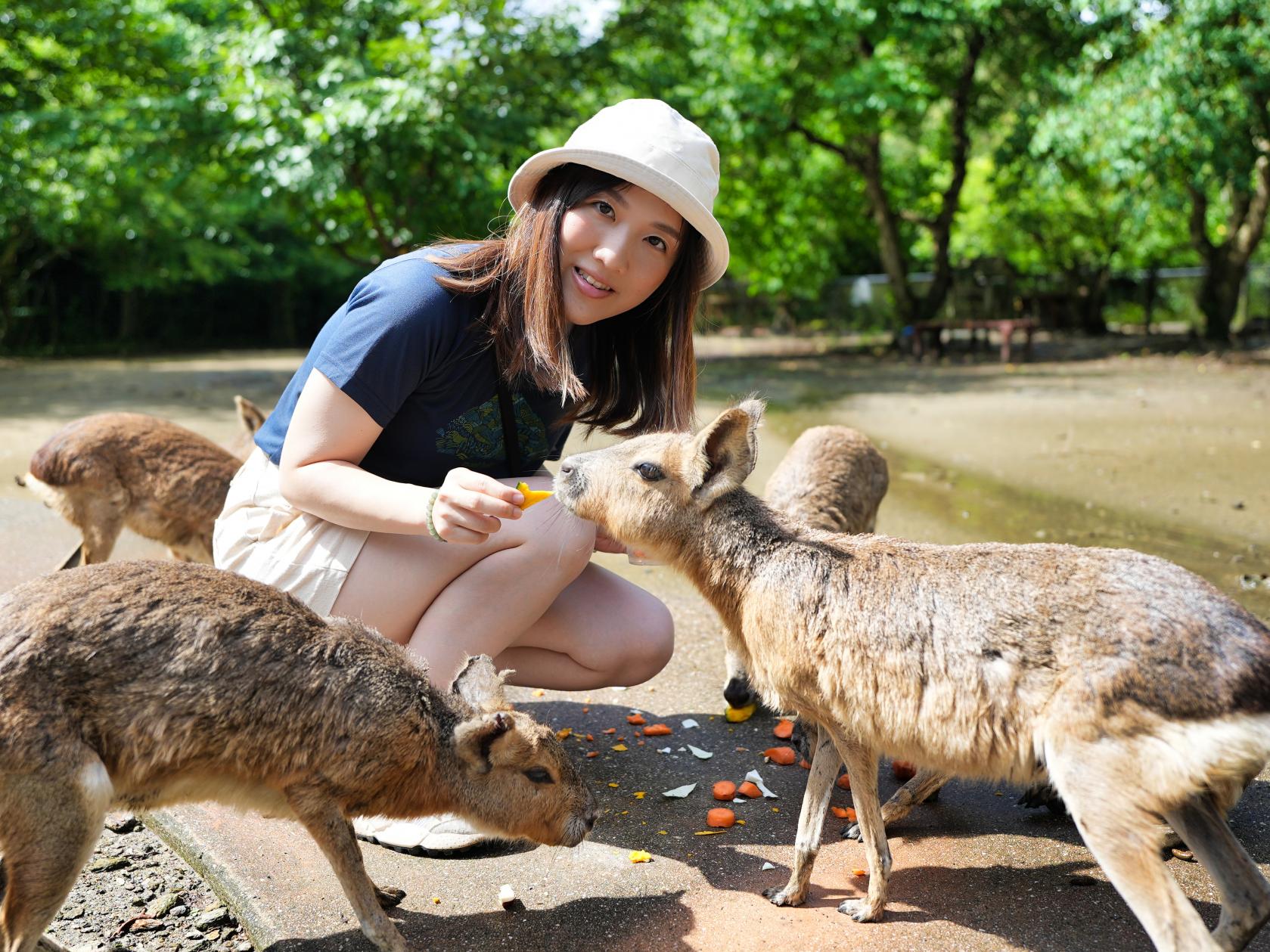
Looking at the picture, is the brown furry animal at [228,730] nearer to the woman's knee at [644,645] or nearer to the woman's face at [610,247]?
the woman's knee at [644,645]

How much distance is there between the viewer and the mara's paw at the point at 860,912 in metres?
2.31

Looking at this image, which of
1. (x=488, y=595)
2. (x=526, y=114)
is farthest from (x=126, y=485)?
(x=526, y=114)

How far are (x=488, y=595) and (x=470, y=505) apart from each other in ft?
1.74

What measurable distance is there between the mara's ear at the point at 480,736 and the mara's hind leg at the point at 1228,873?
1.28 meters

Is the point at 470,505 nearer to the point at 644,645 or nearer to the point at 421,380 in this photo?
the point at 421,380

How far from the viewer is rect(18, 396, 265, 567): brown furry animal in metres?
4.45

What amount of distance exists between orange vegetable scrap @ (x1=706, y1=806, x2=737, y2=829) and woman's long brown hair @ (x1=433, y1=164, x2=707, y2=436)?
3.32ft

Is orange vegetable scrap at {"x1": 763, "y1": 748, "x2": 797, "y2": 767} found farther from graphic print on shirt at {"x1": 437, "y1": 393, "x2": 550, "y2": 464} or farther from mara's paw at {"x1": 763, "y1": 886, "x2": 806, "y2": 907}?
graphic print on shirt at {"x1": 437, "y1": 393, "x2": 550, "y2": 464}

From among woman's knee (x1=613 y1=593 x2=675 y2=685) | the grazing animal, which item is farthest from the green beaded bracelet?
the grazing animal

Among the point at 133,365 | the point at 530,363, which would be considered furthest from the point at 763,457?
the point at 133,365

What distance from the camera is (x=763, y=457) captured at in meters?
7.38

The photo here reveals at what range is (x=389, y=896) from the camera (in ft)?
7.71

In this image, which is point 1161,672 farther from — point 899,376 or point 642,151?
point 899,376

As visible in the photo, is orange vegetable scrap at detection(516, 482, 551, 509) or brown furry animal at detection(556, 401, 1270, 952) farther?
orange vegetable scrap at detection(516, 482, 551, 509)
